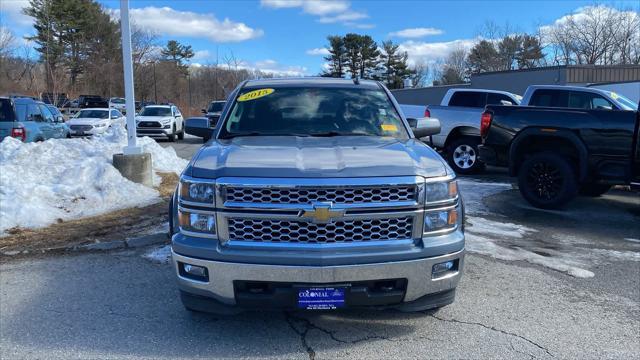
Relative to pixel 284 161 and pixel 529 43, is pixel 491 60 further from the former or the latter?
pixel 284 161

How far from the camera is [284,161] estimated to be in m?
3.46

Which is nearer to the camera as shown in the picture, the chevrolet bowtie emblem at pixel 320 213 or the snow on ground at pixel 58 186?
the chevrolet bowtie emblem at pixel 320 213

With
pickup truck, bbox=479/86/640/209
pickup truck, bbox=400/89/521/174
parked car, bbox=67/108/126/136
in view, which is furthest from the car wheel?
pickup truck, bbox=479/86/640/209

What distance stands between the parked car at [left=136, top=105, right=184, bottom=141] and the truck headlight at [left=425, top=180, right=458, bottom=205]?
20681mm

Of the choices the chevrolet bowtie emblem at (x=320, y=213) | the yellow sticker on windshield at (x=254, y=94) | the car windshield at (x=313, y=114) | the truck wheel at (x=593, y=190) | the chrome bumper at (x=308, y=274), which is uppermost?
the yellow sticker on windshield at (x=254, y=94)

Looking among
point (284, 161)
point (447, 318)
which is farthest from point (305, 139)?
point (447, 318)

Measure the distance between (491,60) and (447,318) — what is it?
191ft

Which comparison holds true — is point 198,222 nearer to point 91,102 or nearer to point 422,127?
point 422,127

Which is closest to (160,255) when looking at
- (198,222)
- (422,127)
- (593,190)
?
(198,222)

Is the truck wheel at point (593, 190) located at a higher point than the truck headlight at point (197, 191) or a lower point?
lower

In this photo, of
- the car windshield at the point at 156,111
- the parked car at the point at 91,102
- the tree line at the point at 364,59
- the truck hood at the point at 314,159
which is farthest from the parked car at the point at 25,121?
the tree line at the point at 364,59

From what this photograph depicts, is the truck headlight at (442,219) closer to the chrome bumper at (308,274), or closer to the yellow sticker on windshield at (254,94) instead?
the chrome bumper at (308,274)

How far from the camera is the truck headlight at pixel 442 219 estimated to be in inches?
134

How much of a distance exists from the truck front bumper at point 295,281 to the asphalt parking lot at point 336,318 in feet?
1.30
